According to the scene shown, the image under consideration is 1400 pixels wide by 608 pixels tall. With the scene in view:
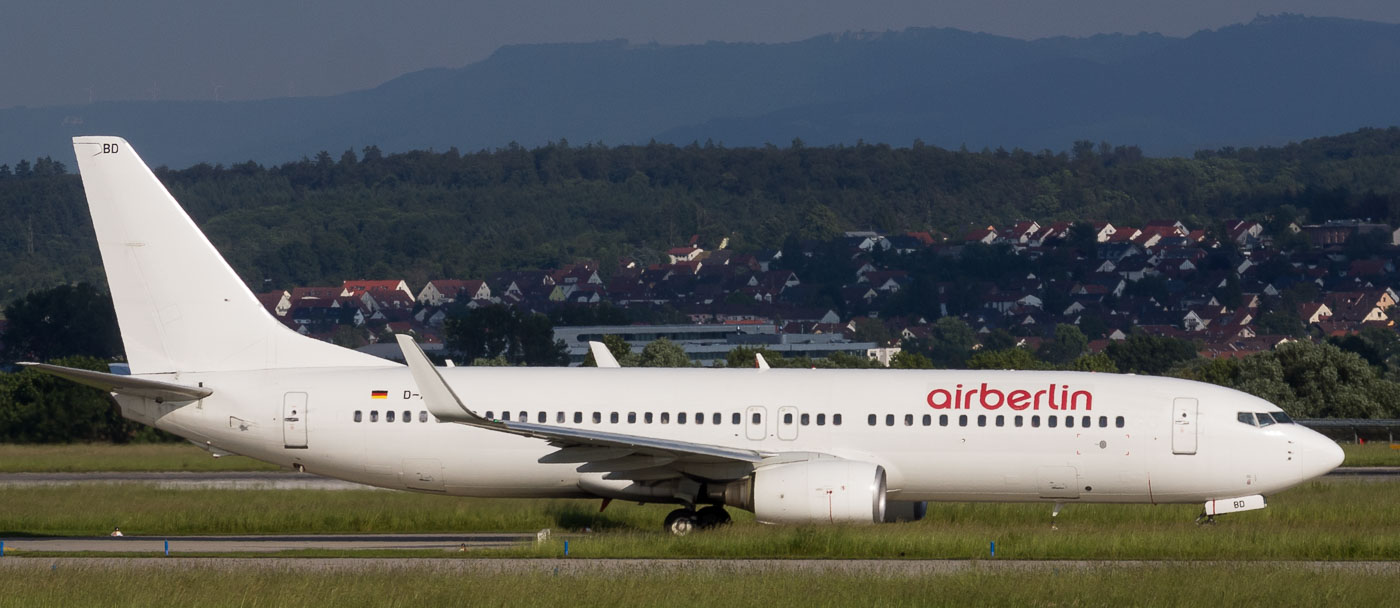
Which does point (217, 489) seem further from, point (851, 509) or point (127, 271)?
point (851, 509)

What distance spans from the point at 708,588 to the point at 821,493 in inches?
243

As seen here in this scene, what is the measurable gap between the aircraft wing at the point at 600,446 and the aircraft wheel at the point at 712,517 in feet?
2.97

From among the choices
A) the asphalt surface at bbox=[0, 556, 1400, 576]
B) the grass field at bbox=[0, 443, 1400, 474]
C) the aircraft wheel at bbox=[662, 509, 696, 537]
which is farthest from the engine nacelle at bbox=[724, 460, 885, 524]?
the grass field at bbox=[0, 443, 1400, 474]

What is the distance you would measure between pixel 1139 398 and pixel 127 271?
54.9 feet

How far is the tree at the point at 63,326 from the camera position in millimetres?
99688

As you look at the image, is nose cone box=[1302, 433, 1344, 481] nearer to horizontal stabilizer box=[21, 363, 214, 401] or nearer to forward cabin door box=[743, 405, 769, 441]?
forward cabin door box=[743, 405, 769, 441]

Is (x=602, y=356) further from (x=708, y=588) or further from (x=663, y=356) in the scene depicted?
(x=663, y=356)

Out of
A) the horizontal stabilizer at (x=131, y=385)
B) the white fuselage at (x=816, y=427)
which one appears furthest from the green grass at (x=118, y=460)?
the white fuselage at (x=816, y=427)

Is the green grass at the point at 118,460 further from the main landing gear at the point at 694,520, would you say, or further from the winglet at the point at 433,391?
the winglet at the point at 433,391

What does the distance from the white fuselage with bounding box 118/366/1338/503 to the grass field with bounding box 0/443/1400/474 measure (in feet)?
54.9

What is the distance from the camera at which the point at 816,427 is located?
2869 cm

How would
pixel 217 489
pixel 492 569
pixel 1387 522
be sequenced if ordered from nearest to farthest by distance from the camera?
pixel 492 569, pixel 1387 522, pixel 217 489

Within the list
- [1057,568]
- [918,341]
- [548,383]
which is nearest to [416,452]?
[548,383]

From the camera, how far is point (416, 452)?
2930cm
